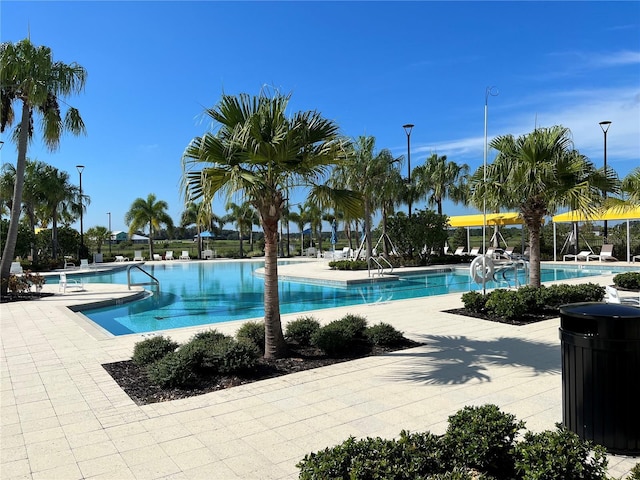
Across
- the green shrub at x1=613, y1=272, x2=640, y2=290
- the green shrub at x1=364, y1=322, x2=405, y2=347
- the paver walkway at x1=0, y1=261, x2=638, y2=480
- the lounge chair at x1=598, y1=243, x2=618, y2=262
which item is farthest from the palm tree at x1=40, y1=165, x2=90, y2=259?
the lounge chair at x1=598, y1=243, x2=618, y2=262

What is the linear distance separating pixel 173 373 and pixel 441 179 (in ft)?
83.9

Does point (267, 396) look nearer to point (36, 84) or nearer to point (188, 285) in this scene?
point (36, 84)

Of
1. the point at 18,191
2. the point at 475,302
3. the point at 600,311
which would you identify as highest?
the point at 18,191

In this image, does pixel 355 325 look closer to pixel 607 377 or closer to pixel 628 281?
pixel 607 377

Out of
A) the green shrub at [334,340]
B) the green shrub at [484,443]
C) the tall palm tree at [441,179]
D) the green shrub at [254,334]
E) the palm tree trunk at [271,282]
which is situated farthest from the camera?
the tall palm tree at [441,179]

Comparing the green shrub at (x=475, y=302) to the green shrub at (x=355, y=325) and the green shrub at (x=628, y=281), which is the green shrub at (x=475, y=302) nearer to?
the green shrub at (x=355, y=325)

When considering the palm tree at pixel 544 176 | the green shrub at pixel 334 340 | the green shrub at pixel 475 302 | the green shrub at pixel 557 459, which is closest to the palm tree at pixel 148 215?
the green shrub at pixel 475 302

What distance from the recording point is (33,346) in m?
7.38

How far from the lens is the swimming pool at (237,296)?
37.7 feet

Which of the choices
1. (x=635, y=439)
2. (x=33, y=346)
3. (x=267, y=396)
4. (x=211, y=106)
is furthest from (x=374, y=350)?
(x=33, y=346)

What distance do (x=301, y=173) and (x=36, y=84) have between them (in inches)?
425

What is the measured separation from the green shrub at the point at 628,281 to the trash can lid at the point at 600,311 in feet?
38.9

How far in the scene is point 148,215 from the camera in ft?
123

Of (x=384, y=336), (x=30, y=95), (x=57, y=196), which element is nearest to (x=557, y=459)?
(x=384, y=336)
